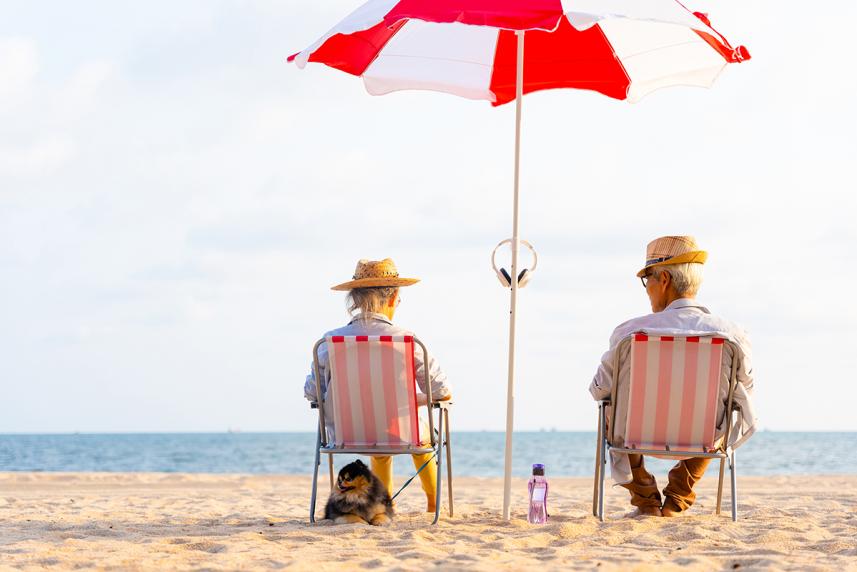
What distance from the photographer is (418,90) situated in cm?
559

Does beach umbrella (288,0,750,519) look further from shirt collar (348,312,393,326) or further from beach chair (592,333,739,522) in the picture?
beach chair (592,333,739,522)

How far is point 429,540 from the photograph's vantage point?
393 centimetres

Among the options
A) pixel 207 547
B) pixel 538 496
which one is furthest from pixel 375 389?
pixel 207 547

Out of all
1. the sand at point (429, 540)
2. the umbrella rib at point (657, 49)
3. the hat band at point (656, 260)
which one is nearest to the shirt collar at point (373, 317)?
the sand at point (429, 540)

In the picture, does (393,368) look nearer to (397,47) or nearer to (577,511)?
(577,511)

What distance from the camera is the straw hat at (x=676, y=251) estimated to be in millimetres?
4453

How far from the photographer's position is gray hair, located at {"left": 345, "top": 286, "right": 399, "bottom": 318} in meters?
4.69

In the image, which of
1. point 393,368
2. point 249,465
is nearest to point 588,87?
point 393,368

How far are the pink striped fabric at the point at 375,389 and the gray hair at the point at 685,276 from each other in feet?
4.11

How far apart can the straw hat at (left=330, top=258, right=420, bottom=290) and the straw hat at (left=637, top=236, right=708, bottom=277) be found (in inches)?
44.6

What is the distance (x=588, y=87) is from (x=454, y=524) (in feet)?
8.85

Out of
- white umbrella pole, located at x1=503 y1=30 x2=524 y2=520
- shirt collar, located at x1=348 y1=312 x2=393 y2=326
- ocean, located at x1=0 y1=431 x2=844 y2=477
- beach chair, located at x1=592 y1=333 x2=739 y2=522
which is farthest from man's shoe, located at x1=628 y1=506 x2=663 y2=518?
ocean, located at x1=0 y1=431 x2=844 y2=477

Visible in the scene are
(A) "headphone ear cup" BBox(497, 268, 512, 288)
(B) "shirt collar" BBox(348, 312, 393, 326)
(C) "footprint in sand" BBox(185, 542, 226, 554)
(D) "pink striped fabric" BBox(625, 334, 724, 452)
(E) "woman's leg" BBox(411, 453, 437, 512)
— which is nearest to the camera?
(C) "footprint in sand" BBox(185, 542, 226, 554)

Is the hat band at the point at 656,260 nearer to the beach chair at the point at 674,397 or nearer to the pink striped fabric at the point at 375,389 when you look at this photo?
the beach chair at the point at 674,397
